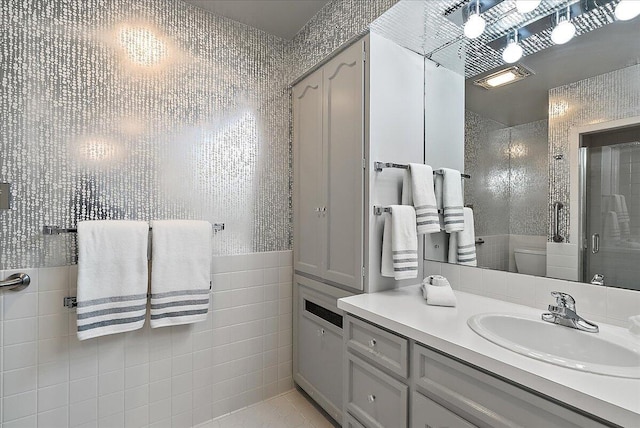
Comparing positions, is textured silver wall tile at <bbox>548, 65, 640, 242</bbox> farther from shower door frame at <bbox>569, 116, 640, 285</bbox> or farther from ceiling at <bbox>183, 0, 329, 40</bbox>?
ceiling at <bbox>183, 0, 329, 40</bbox>

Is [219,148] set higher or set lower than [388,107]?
lower

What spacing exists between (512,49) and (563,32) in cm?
19

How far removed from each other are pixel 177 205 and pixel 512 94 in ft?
5.93

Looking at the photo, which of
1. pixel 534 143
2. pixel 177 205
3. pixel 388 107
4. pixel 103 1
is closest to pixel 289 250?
pixel 177 205

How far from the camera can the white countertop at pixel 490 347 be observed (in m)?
0.64

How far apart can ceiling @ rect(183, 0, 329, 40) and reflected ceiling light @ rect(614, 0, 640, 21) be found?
1319 millimetres

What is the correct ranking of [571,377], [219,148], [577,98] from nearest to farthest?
1. [571,377]
2. [577,98]
3. [219,148]

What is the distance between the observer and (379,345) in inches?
A: 46.7

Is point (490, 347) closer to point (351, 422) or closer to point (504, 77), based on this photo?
point (351, 422)

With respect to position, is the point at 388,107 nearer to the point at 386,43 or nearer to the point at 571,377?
the point at 386,43

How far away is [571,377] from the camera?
2.35 ft

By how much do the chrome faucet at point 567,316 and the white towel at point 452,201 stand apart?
575 millimetres

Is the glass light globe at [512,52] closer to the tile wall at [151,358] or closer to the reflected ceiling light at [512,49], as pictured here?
the reflected ceiling light at [512,49]

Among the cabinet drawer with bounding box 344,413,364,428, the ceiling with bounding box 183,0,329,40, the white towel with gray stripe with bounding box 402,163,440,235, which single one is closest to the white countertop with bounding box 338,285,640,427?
the white towel with gray stripe with bounding box 402,163,440,235
